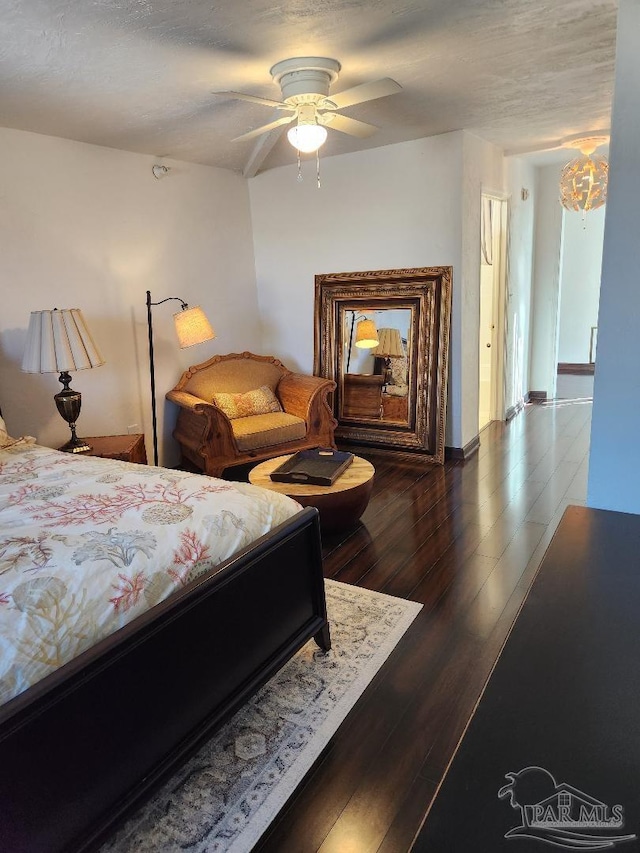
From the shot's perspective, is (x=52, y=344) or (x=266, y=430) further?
(x=266, y=430)

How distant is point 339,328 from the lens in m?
4.98

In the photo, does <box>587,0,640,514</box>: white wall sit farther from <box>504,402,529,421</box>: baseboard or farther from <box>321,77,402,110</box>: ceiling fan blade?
<box>504,402,529,421</box>: baseboard

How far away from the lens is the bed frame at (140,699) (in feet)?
3.99

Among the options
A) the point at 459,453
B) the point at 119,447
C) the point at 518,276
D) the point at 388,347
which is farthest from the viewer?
the point at 518,276

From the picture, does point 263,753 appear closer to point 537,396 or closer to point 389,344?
point 389,344

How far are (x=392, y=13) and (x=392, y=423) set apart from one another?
3.10 m

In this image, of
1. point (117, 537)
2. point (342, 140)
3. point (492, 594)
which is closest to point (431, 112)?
point (342, 140)

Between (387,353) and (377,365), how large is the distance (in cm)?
14

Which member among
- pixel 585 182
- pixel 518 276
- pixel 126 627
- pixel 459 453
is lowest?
pixel 459 453

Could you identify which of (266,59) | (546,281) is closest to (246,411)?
(266,59)

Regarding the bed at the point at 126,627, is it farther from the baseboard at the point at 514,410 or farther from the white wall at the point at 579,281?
the white wall at the point at 579,281

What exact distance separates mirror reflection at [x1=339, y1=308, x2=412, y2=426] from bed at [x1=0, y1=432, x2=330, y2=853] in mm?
2805

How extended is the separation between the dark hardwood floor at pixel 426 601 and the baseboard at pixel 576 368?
137 inches

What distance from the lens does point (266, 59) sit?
2.66m
